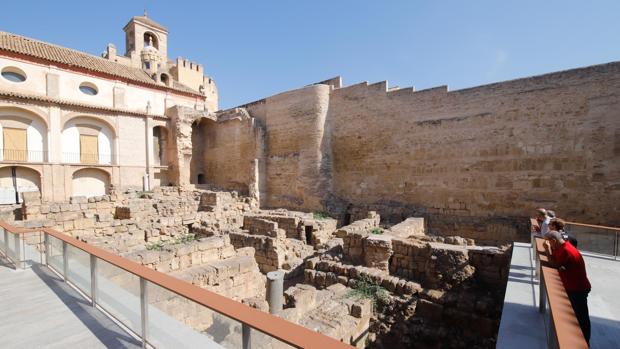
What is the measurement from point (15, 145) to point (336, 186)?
2002cm

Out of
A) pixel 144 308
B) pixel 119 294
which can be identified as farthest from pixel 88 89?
pixel 144 308

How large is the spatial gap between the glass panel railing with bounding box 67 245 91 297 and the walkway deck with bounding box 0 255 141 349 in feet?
0.41

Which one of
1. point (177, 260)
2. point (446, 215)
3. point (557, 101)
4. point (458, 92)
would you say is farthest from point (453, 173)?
point (177, 260)

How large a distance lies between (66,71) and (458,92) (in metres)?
24.3

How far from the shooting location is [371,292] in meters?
6.72

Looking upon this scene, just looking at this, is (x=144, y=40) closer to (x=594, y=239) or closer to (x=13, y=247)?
(x=13, y=247)

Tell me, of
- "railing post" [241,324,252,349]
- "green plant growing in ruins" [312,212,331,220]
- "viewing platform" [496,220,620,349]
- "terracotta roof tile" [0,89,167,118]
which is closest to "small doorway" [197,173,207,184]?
"terracotta roof tile" [0,89,167,118]

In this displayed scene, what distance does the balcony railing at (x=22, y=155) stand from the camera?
17.1 meters

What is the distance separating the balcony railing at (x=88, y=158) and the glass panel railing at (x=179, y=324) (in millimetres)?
22501

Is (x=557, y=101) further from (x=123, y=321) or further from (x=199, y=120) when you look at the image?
(x=199, y=120)

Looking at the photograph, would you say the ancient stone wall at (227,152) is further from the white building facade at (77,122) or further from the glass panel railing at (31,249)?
the glass panel railing at (31,249)

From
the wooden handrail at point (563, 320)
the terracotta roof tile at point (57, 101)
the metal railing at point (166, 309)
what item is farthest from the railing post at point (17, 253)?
the terracotta roof tile at point (57, 101)

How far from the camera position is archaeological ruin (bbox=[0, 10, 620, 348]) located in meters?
6.32

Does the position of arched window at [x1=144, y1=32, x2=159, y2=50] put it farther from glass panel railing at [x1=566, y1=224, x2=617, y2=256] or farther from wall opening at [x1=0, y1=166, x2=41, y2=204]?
glass panel railing at [x1=566, y1=224, x2=617, y2=256]
